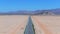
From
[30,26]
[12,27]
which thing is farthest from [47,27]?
[30,26]

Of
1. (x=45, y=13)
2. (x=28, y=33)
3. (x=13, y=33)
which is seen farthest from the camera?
(x=45, y=13)

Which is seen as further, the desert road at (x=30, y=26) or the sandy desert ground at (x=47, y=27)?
the sandy desert ground at (x=47, y=27)

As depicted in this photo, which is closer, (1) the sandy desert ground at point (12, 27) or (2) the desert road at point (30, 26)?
(2) the desert road at point (30, 26)

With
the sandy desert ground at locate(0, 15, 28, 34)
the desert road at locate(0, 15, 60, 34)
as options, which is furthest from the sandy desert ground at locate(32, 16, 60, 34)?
the sandy desert ground at locate(0, 15, 28, 34)

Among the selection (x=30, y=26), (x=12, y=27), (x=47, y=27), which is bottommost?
(x=47, y=27)

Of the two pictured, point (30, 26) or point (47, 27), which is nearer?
point (30, 26)

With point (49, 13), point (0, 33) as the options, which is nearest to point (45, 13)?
point (49, 13)

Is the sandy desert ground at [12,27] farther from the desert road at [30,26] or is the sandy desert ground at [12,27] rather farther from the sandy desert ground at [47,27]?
the sandy desert ground at [47,27]

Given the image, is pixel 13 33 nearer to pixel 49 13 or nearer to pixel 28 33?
pixel 28 33

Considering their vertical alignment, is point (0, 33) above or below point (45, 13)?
above

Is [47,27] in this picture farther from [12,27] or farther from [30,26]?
[30,26]

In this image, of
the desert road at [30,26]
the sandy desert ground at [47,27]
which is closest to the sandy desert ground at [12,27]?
the desert road at [30,26]
